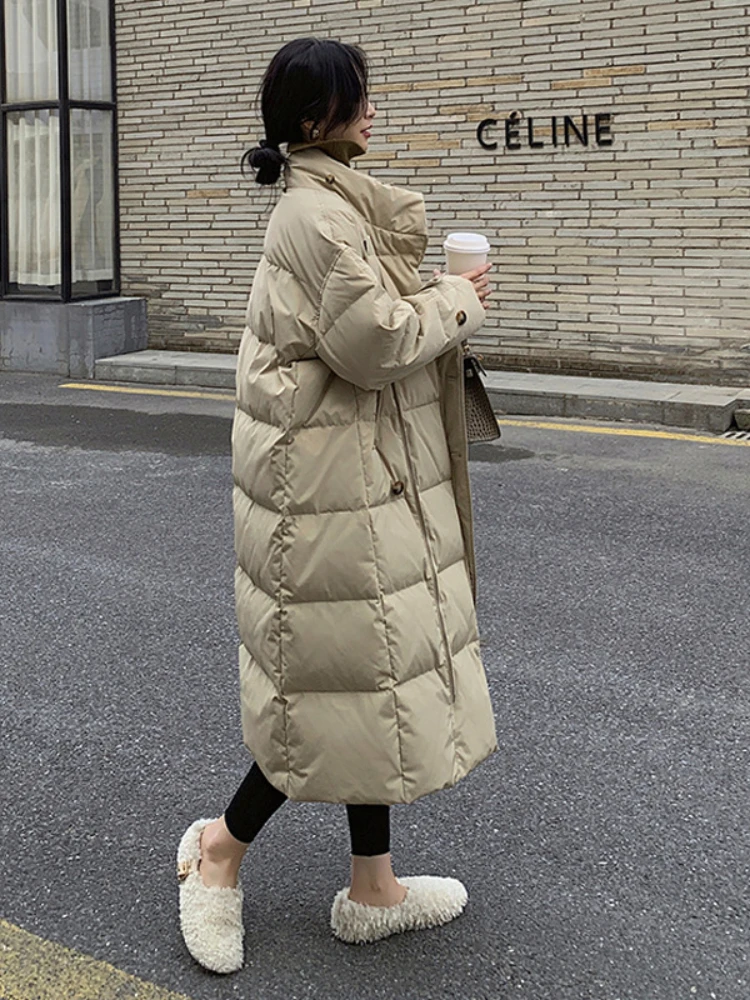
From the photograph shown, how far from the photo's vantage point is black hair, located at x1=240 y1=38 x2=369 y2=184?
8.30 ft

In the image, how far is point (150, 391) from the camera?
11.4m

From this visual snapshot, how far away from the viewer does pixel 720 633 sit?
16.0 feet

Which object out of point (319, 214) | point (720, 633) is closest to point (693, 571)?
point (720, 633)

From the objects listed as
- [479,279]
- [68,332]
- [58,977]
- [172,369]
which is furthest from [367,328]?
[68,332]

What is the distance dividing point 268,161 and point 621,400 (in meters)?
7.06

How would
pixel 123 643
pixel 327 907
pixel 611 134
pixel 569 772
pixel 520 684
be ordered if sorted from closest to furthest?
1. pixel 327 907
2. pixel 569 772
3. pixel 520 684
4. pixel 123 643
5. pixel 611 134

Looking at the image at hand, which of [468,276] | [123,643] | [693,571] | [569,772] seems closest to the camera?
[468,276]

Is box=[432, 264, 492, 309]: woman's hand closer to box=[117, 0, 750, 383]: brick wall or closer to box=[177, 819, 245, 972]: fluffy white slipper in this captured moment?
box=[177, 819, 245, 972]: fluffy white slipper

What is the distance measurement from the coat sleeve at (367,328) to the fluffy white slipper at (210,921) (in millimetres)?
1168

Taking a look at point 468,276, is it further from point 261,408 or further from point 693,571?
point 693,571

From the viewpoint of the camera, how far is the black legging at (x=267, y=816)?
2.77 meters

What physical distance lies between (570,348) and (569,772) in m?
7.15

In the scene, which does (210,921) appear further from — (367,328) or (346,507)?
(367,328)

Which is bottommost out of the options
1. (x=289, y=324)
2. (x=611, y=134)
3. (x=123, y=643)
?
(x=123, y=643)
